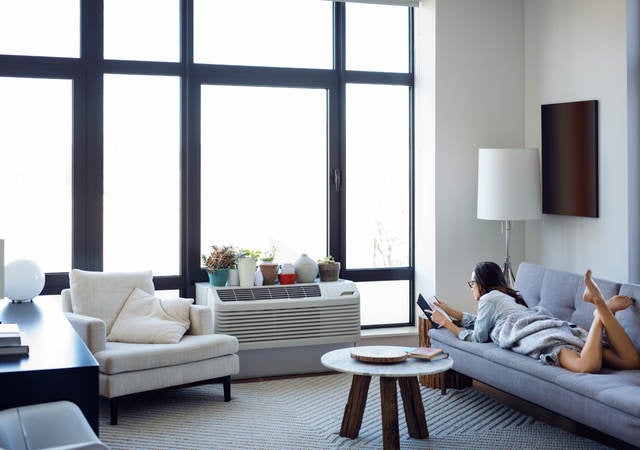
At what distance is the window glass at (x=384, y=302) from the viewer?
6.29 meters

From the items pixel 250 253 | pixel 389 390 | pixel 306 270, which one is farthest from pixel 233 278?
pixel 389 390

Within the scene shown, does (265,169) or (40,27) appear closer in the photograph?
(40,27)

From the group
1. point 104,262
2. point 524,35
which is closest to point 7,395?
point 104,262

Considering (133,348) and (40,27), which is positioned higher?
(40,27)

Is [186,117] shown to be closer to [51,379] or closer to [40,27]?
[40,27]

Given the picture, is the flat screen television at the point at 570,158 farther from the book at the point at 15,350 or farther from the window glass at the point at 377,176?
the book at the point at 15,350

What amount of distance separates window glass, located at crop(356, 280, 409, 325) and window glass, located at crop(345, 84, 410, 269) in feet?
0.52

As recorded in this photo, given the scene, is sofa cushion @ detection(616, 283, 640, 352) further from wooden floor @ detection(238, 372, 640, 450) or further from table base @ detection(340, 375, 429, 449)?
table base @ detection(340, 375, 429, 449)

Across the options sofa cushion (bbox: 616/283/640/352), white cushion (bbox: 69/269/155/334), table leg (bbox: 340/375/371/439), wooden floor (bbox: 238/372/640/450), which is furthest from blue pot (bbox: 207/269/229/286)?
sofa cushion (bbox: 616/283/640/352)

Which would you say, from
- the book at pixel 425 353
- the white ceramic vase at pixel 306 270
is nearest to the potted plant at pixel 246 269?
the white ceramic vase at pixel 306 270

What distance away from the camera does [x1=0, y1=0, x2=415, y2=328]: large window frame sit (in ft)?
18.2

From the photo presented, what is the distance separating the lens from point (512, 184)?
5.61 metres

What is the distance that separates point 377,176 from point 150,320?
2.19 metres

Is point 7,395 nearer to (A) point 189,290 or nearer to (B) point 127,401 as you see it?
(B) point 127,401
